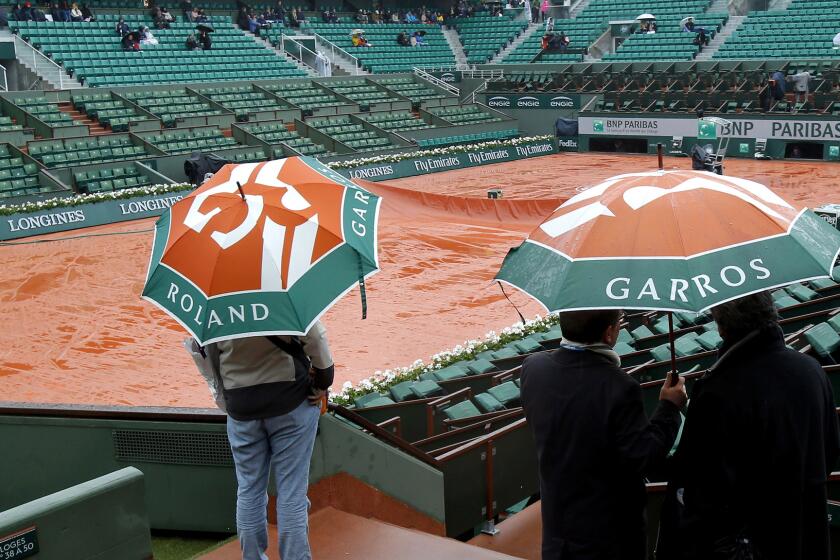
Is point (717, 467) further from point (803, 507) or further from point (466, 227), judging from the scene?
point (466, 227)

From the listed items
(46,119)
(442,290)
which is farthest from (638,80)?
(442,290)

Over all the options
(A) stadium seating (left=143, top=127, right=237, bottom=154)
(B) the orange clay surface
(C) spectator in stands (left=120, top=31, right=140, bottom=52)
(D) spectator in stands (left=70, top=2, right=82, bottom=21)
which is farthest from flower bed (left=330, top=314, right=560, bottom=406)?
(D) spectator in stands (left=70, top=2, right=82, bottom=21)

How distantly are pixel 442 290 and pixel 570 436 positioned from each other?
10.8 m

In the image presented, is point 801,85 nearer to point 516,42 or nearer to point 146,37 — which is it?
point 516,42

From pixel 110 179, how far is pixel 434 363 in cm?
1599

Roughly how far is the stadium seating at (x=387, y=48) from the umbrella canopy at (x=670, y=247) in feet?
117

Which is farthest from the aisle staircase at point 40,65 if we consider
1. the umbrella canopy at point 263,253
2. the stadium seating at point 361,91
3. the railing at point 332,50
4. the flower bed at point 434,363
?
the umbrella canopy at point 263,253

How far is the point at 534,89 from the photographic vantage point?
3519cm

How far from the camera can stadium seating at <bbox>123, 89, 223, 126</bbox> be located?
2777cm

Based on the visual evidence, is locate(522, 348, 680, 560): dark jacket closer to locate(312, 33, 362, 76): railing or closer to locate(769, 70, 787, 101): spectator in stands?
locate(769, 70, 787, 101): spectator in stands

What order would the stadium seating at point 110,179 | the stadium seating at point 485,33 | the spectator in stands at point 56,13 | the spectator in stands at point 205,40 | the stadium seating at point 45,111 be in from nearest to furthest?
the stadium seating at point 110,179, the stadium seating at point 45,111, the spectator in stands at point 56,13, the spectator in stands at point 205,40, the stadium seating at point 485,33

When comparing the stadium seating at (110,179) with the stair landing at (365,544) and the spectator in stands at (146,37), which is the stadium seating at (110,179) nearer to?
the spectator in stands at (146,37)

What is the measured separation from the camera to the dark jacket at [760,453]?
302 cm

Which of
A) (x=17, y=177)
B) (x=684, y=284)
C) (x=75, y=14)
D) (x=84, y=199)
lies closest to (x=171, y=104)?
(x=75, y=14)
